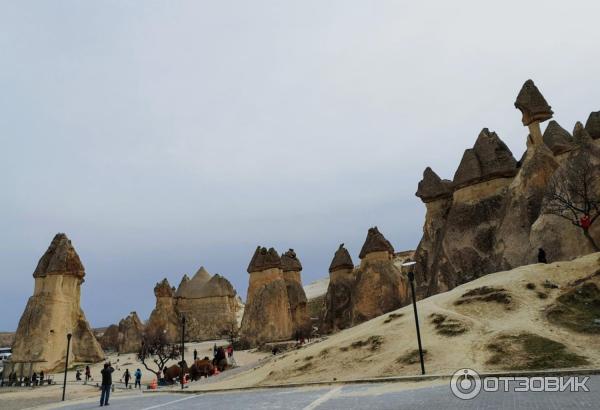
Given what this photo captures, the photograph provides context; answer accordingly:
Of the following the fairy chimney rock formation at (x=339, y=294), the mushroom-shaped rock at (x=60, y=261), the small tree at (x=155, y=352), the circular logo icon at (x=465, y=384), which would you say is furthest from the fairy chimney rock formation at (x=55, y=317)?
the circular logo icon at (x=465, y=384)

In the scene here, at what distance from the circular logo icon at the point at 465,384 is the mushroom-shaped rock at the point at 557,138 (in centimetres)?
2185

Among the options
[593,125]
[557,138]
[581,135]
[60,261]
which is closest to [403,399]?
[581,135]

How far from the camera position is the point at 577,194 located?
21.5 metres

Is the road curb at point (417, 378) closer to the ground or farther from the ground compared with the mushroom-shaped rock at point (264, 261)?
closer to the ground

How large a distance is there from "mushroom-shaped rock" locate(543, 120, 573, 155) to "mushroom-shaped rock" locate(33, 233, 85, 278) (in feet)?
133

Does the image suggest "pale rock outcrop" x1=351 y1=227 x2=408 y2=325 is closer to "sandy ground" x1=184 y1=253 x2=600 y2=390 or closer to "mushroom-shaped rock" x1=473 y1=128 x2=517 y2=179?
"mushroom-shaped rock" x1=473 y1=128 x2=517 y2=179

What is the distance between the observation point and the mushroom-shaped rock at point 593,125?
100 ft

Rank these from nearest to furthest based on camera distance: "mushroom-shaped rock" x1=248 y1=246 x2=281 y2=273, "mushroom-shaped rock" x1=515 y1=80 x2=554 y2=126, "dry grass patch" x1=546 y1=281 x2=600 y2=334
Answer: "dry grass patch" x1=546 y1=281 x2=600 y2=334 < "mushroom-shaped rock" x1=515 y1=80 x2=554 y2=126 < "mushroom-shaped rock" x1=248 y1=246 x2=281 y2=273

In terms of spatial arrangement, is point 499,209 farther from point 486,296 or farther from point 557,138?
point 486,296

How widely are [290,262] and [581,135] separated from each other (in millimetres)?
31299

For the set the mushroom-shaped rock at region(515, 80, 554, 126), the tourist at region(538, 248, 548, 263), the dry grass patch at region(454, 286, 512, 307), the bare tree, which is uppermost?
the mushroom-shaped rock at region(515, 80, 554, 126)

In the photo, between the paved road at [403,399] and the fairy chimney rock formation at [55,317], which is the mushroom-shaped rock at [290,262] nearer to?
the fairy chimney rock formation at [55,317]

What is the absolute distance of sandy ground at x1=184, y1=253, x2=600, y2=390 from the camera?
14109 millimetres
